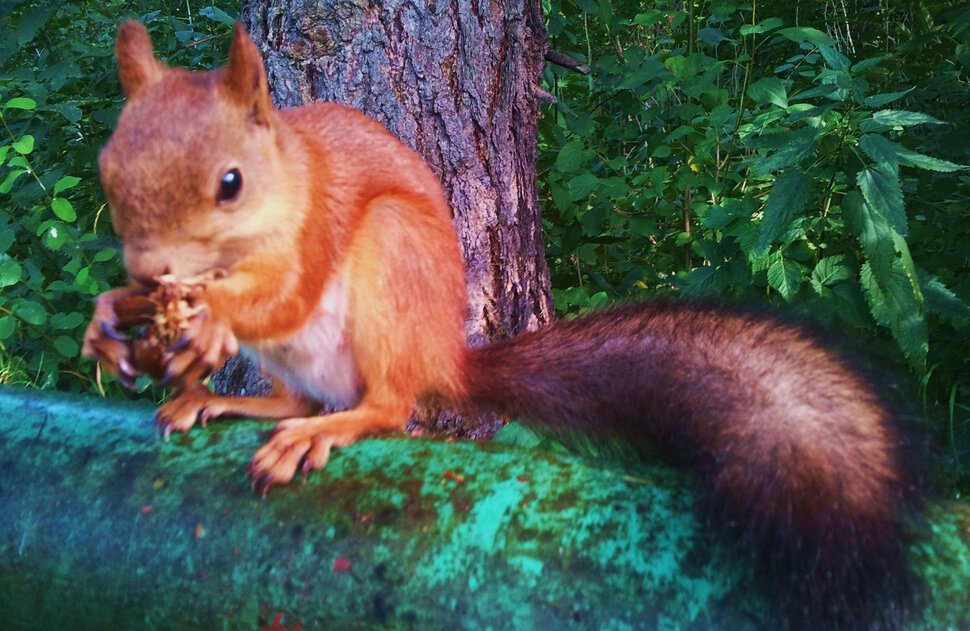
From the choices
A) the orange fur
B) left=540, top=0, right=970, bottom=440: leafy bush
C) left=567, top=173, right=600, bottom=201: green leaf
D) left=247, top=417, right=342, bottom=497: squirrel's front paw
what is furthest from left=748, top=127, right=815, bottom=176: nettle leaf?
left=247, top=417, right=342, bottom=497: squirrel's front paw

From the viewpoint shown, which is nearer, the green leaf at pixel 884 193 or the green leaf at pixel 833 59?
the green leaf at pixel 884 193

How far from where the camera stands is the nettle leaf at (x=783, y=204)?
4.99 ft

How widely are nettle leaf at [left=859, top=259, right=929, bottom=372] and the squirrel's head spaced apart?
1055 millimetres

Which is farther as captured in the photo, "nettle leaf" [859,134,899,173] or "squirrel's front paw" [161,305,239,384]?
"nettle leaf" [859,134,899,173]

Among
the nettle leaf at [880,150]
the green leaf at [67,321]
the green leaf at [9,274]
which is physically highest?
the nettle leaf at [880,150]

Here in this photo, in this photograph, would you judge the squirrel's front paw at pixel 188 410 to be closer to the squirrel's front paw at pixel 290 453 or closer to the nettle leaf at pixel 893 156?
the squirrel's front paw at pixel 290 453

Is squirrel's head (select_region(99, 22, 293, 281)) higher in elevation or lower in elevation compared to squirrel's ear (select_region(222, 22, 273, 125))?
lower

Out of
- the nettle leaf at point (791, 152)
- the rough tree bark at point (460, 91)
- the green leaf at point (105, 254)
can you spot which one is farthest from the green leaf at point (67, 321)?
the nettle leaf at point (791, 152)

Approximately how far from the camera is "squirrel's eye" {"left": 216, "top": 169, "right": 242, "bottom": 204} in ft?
3.04

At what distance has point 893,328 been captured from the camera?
1521 millimetres

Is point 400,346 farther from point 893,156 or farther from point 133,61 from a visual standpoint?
point 893,156

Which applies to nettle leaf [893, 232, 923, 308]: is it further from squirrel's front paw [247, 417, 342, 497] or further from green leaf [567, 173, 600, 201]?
squirrel's front paw [247, 417, 342, 497]

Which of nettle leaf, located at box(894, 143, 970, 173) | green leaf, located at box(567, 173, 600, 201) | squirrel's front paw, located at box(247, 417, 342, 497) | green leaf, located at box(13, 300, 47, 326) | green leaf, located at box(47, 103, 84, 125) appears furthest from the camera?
green leaf, located at box(567, 173, 600, 201)

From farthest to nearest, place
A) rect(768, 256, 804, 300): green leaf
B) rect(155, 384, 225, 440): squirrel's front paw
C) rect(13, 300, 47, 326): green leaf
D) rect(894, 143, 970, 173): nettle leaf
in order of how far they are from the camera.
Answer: rect(13, 300, 47, 326): green leaf → rect(768, 256, 804, 300): green leaf → rect(894, 143, 970, 173): nettle leaf → rect(155, 384, 225, 440): squirrel's front paw
